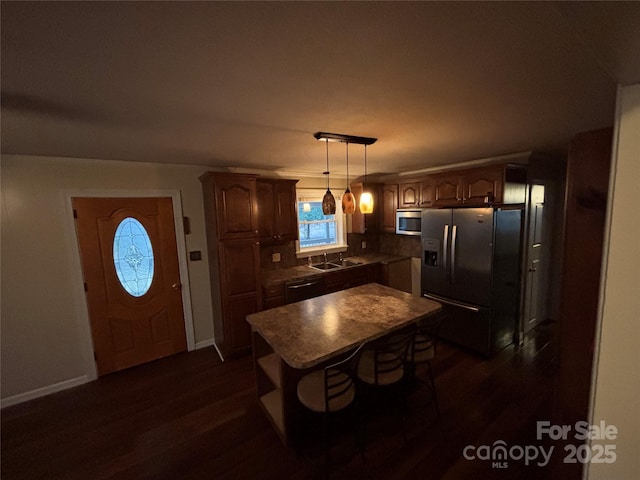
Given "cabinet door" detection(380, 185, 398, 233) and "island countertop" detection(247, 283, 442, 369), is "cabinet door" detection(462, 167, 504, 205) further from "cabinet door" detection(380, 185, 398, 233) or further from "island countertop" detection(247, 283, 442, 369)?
"island countertop" detection(247, 283, 442, 369)

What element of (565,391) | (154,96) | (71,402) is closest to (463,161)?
(565,391)

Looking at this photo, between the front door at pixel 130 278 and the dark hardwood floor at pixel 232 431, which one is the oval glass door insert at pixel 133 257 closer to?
the front door at pixel 130 278

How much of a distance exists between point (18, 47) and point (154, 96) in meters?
0.46

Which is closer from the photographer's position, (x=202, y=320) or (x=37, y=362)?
(x=37, y=362)

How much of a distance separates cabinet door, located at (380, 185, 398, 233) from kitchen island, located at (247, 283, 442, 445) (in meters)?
1.95

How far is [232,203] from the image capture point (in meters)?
3.01

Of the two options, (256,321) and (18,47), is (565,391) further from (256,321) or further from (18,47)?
(18,47)

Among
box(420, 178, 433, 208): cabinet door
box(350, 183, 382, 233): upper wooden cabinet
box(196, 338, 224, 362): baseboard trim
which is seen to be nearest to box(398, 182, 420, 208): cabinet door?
box(420, 178, 433, 208): cabinet door

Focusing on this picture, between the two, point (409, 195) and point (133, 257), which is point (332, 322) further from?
point (409, 195)

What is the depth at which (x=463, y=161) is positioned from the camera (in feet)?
11.3

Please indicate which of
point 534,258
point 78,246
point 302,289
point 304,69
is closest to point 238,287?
point 302,289

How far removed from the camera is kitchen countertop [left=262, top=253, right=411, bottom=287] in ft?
11.3

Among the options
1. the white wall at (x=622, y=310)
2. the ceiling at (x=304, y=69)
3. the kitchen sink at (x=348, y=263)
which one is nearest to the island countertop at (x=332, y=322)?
the white wall at (x=622, y=310)

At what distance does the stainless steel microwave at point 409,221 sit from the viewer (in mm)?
3861
